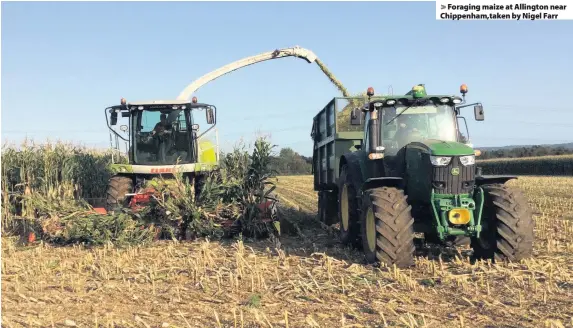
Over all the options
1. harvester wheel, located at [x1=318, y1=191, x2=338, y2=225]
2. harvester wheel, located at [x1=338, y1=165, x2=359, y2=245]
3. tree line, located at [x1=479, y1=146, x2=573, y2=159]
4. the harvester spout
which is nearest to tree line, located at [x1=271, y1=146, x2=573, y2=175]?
tree line, located at [x1=479, y1=146, x2=573, y2=159]

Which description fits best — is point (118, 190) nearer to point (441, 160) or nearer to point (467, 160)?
point (441, 160)

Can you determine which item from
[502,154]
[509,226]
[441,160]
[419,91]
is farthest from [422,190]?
[502,154]

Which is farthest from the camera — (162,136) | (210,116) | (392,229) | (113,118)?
(162,136)

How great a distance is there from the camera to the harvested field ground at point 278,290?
4184 mm

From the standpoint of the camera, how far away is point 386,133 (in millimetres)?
7246

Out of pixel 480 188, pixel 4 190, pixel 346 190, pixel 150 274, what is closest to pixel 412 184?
pixel 480 188

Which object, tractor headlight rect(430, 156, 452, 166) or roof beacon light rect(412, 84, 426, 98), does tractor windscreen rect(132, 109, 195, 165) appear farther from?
tractor headlight rect(430, 156, 452, 166)

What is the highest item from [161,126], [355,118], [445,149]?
[161,126]

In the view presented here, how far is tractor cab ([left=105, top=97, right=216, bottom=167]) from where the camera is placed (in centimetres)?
1021

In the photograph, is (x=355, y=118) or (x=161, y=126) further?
(x=161, y=126)

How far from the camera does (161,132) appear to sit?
10.3 meters

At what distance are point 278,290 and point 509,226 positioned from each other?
2.77 meters

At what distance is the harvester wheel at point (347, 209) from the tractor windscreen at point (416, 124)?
3.17 feet

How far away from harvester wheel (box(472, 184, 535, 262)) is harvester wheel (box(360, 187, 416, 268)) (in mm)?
948
